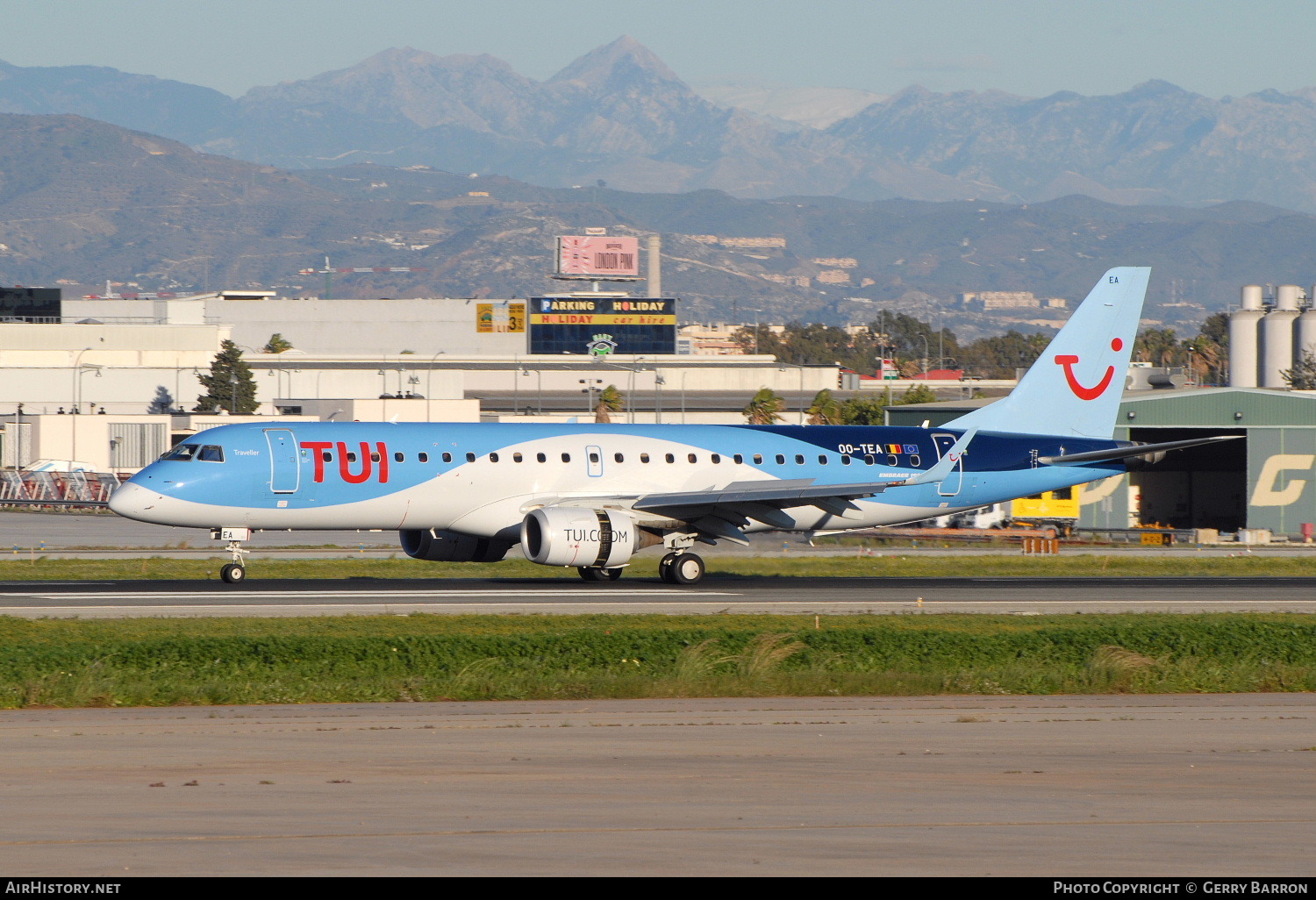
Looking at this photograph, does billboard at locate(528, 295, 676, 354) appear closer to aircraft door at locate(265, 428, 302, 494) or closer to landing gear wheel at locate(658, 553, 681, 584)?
landing gear wheel at locate(658, 553, 681, 584)

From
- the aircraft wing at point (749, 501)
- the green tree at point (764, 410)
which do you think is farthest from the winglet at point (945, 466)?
the green tree at point (764, 410)

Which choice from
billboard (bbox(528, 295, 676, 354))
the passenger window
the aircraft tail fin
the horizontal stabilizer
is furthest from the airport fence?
billboard (bbox(528, 295, 676, 354))

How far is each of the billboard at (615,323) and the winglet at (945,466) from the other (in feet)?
467

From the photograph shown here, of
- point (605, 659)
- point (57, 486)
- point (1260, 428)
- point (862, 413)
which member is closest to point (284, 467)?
point (605, 659)

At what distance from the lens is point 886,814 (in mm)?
13383

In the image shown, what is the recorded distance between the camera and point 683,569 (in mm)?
40188

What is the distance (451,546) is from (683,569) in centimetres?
597

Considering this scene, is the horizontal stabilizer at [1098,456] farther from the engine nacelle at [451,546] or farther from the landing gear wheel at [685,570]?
the engine nacelle at [451,546]

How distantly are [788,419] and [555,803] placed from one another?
121222 millimetres

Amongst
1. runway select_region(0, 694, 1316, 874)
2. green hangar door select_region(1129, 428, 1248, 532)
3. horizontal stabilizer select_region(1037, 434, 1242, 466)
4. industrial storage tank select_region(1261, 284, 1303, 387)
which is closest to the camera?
runway select_region(0, 694, 1316, 874)

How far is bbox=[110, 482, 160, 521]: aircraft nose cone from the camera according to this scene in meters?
36.2

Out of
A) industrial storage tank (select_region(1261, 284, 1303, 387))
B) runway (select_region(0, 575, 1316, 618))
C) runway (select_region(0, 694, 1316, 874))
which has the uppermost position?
industrial storage tank (select_region(1261, 284, 1303, 387))

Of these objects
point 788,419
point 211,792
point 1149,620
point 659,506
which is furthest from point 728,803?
point 788,419

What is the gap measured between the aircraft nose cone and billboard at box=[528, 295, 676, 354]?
14879 cm
